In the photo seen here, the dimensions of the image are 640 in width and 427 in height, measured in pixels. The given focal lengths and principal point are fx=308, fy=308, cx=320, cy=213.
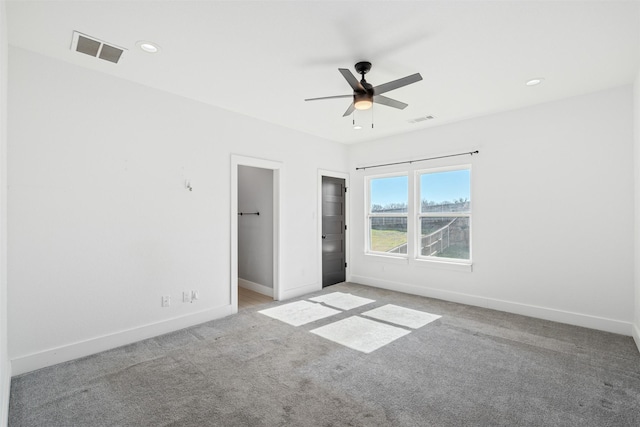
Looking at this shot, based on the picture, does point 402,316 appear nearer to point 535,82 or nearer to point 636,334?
point 636,334

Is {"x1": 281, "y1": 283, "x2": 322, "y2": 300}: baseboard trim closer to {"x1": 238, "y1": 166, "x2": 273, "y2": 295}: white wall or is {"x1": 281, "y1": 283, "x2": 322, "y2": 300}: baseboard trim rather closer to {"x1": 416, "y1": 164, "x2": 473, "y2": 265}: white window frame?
{"x1": 238, "y1": 166, "x2": 273, "y2": 295}: white wall

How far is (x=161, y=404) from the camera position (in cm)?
224

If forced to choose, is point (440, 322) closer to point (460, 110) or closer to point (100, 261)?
point (460, 110)

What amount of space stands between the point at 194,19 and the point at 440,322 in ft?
13.4

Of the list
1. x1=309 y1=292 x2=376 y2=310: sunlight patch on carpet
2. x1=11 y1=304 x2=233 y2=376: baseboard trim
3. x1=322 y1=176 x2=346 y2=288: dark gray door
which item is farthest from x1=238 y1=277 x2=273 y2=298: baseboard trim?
x1=11 y1=304 x2=233 y2=376: baseboard trim

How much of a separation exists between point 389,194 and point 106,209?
4394 mm

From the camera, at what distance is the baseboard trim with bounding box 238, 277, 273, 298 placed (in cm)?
523

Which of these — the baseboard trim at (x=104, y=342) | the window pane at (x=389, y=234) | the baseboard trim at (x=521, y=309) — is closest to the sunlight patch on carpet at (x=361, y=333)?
the baseboard trim at (x=104, y=342)

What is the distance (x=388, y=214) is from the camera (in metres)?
5.77

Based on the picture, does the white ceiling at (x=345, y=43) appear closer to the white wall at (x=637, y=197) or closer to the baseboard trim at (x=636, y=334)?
the white wall at (x=637, y=197)

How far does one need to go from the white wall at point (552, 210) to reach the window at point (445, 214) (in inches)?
7.9

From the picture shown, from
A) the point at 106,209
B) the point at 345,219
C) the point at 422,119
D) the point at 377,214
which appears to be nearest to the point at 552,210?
the point at 422,119

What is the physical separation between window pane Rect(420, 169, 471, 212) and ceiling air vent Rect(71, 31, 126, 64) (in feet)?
14.7

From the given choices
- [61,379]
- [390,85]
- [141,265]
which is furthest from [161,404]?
[390,85]
